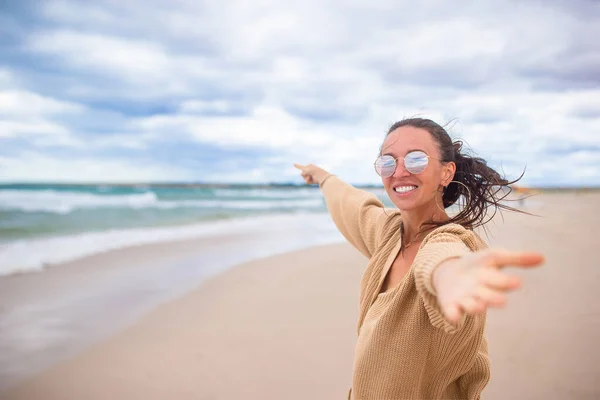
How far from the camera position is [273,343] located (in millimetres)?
4203

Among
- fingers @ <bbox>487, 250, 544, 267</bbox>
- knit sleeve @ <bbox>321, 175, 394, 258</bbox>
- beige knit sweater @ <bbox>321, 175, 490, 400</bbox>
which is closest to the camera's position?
fingers @ <bbox>487, 250, 544, 267</bbox>

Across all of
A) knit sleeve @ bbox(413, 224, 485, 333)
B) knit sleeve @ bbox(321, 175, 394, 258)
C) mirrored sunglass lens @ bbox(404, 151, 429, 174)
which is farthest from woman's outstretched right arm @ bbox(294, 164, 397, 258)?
knit sleeve @ bbox(413, 224, 485, 333)

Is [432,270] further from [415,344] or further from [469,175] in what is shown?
[469,175]

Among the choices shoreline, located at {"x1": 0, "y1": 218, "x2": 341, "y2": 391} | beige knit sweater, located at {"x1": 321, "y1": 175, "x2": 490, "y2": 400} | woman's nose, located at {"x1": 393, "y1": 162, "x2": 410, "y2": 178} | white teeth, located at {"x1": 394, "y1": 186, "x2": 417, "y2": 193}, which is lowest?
shoreline, located at {"x1": 0, "y1": 218, "x2": 341, "y2": 391}

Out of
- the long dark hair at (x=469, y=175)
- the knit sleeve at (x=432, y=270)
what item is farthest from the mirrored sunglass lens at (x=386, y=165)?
the knit sleeve at (x=432, y=270)

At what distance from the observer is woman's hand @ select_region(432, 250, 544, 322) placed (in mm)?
872

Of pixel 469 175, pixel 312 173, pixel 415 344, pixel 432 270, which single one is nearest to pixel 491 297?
pixel 432 270

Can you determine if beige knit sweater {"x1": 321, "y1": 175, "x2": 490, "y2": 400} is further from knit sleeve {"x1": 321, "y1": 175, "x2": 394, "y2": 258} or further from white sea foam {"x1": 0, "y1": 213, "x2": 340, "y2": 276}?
white sea foam {"x1": 0, "y1": 213, "x2": 340, "y2": 276}

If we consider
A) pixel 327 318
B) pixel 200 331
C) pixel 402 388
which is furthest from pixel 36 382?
pixel 402 388

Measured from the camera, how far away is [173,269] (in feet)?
23.2

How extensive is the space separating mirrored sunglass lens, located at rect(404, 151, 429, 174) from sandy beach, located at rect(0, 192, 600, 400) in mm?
948

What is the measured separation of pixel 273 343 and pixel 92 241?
6993 mm

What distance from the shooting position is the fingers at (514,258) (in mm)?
859

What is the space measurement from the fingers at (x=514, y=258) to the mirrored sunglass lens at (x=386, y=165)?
122cm
